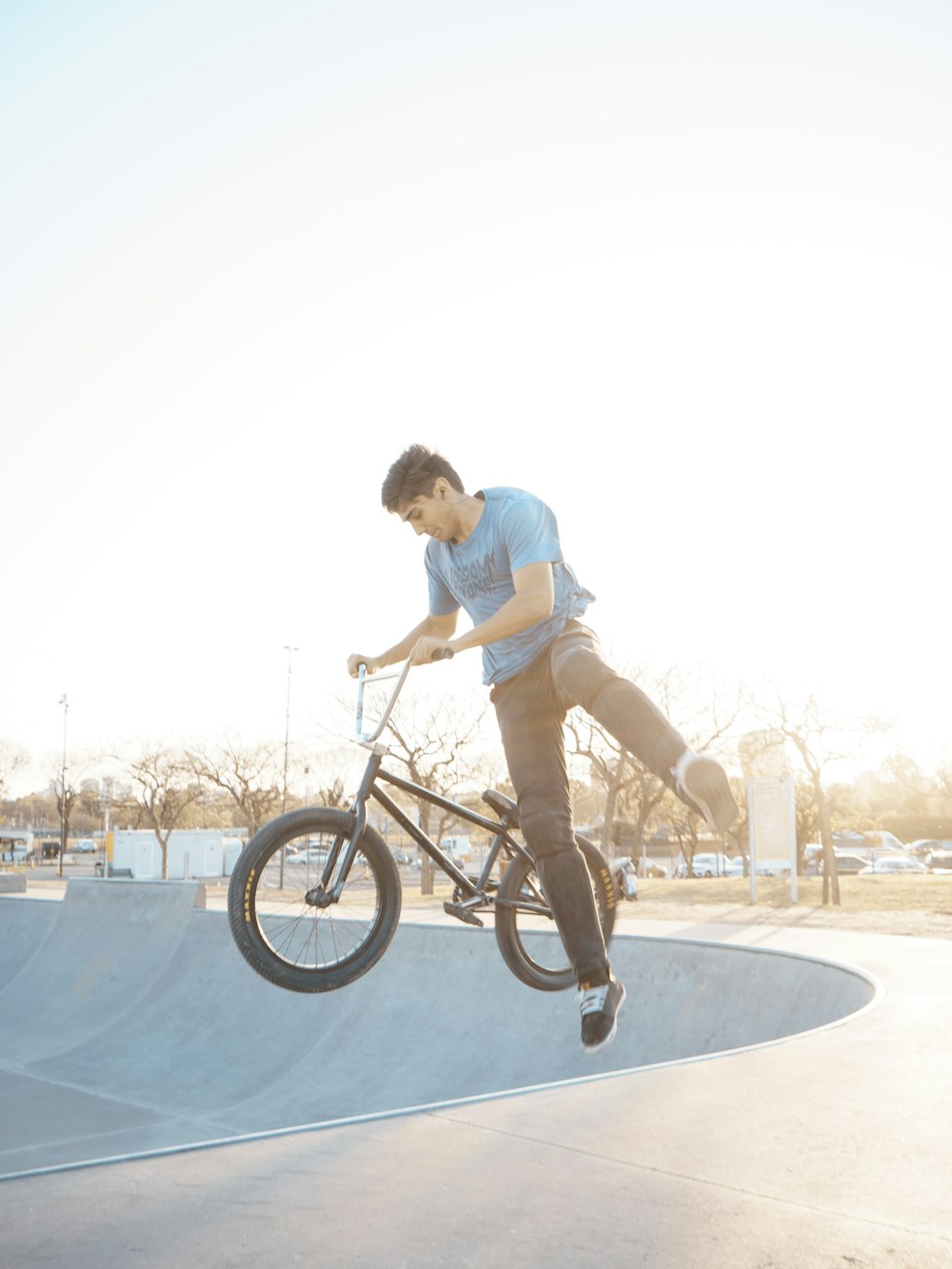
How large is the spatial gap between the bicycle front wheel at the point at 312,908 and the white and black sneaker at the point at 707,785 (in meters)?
1.16

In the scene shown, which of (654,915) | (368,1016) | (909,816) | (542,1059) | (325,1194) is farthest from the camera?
(909,816)

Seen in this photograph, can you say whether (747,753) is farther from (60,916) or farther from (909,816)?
(909,816)

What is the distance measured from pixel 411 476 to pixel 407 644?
81 cm

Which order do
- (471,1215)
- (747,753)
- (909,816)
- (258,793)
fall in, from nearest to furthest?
(471,1215) → (747,753) → (258,793) → (909,816)

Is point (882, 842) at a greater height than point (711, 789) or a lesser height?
lesser

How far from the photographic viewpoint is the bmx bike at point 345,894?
3799 millimetres

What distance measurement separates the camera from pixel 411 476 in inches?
157

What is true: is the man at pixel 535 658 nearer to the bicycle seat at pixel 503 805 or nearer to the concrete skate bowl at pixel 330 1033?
the bicycle seat at pixel 503 805

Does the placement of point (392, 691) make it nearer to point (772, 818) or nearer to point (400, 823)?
point (400, 823)

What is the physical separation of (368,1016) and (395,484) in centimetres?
1063

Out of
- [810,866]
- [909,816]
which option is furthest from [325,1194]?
[909,816]

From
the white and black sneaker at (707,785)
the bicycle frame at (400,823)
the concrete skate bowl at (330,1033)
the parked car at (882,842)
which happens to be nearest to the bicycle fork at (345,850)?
the bicycle frame at (400,823)

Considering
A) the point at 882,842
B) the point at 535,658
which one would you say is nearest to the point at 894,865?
the point at 882,842

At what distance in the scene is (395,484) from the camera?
4.00 meters
